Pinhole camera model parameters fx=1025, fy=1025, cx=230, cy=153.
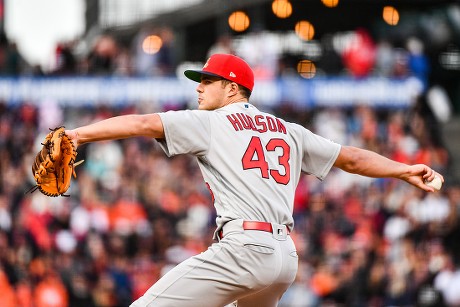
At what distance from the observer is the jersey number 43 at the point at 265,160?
571 centimetres

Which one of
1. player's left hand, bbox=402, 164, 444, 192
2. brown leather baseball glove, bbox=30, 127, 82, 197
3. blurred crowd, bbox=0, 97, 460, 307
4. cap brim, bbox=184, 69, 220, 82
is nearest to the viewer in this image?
brown leather baseball glove, bbox=30, 127, 82, 197

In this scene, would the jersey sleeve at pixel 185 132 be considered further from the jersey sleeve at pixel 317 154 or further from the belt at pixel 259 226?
the jersey sleeve at pixel 317 154

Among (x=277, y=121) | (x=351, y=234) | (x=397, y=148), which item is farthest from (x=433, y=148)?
(x=277, y=121)

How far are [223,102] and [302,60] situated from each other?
42.1ft

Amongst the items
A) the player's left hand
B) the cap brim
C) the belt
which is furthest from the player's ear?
the player's left hand

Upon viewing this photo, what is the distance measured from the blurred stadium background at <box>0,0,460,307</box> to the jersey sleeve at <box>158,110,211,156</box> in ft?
24.4

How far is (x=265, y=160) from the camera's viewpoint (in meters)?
5.75

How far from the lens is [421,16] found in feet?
62.9

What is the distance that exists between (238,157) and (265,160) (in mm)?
164

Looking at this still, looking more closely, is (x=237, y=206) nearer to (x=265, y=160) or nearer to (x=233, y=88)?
(x=265, y=160)

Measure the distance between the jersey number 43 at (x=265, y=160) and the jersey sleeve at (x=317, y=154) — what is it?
295 mm

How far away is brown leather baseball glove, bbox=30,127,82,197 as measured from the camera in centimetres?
541

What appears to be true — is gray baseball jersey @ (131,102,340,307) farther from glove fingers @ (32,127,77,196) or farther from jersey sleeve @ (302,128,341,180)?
glove fingers @ (32,127,77,196)

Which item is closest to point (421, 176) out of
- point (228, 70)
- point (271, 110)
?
point (228, 70)
